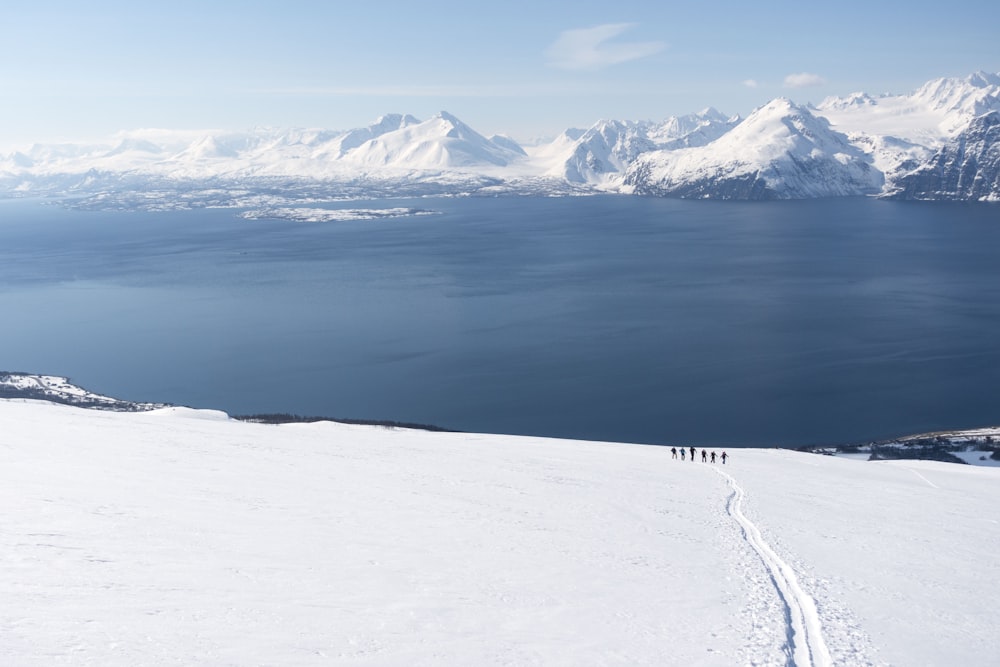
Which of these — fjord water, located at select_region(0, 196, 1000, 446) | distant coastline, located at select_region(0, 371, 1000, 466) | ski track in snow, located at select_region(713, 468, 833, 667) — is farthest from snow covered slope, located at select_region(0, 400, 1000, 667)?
fjord water, located at select_region(0, 196, 1000, 446)

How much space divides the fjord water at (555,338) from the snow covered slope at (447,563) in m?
33.0

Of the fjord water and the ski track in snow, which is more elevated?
the ski track in snow

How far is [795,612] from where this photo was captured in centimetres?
1490

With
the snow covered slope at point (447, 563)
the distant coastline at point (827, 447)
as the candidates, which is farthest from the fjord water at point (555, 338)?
the snow covered slope at point (447, 563)

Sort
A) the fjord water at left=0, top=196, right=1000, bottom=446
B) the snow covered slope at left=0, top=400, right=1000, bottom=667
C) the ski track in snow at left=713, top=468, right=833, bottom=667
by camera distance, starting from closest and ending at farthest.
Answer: the snow covered slope at left=0, top=400, right=1000, bottom=667 → the ski track in snow at left=713, top=468, right=833, bottom=667 → the fjord water at left=0, top=196, right=1000, bottom=446

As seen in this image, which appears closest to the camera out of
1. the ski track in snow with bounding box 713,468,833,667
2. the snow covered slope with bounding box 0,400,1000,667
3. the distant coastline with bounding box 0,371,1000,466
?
the snow covered slope with bounding box 0,400,1000,667

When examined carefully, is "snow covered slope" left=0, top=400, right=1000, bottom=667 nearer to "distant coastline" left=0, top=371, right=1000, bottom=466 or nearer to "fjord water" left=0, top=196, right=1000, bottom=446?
"distant coastline" left=0, top=371, right=1000, bottom=466

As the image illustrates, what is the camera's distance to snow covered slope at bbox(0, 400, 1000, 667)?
11.6m

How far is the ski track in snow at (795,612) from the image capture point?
12.9m

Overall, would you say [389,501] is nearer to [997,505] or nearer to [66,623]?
[66,623]

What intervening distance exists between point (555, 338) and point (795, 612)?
7078 cm

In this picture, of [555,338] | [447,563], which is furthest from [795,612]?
[555,338]

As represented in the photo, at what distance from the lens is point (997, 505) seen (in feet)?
92.4

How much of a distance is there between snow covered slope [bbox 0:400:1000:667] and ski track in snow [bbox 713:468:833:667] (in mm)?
65
